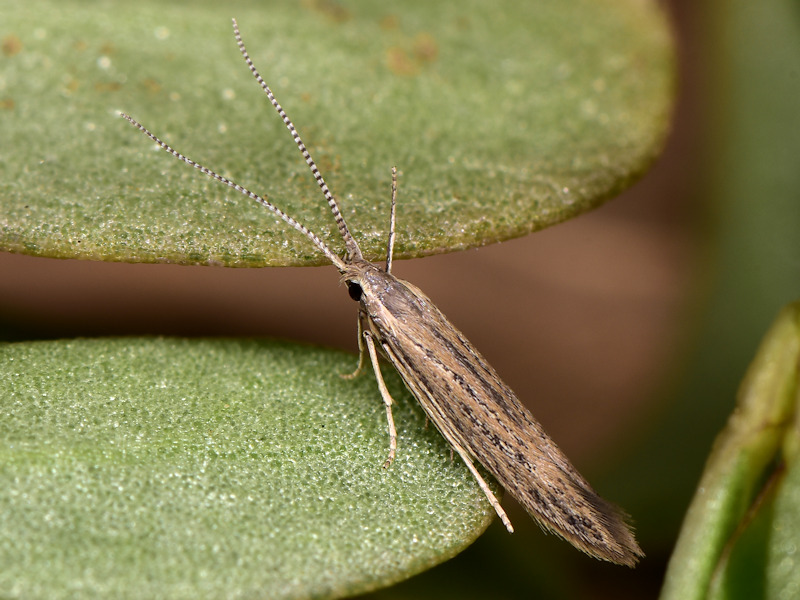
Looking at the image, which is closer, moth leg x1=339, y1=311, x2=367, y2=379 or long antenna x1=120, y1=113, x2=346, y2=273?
long antenna x1=120, y1=113, x2=346, y2=273

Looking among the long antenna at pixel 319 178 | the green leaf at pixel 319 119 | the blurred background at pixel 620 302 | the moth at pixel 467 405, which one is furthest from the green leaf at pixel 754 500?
the long antenna at pixel 319 178

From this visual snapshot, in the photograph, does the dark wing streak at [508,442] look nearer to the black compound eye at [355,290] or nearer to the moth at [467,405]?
the moth at [467,405]

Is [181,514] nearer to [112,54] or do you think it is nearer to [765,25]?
[112,54]

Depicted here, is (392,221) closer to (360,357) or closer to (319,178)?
(319,178)

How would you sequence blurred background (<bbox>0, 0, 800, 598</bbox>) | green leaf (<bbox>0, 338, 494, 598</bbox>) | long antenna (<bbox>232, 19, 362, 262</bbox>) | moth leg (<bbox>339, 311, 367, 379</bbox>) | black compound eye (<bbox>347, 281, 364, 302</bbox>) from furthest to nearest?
1. blurred background (<bbox>0, 0, 800, 598</bbox>)
2. black compound eye (<bbox>347, 281, 364, 302</bbox>)
3. moth leg (<bbox>339, 311, 367, 379</bbox>)
4. long antenna (<bbox>232, 19, 362, 262</bbox>)
5. green leaf (<bbox>0, 338, 494, 598</bbox>)

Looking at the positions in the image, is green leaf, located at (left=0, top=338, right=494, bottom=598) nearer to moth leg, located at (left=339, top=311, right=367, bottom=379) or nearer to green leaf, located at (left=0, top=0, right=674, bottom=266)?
moth leg, located at (left=339, top=311, right=367, bottom=379)

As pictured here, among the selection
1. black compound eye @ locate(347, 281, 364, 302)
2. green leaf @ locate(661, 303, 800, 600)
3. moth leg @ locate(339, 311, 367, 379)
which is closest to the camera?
green leaf @ locate(661, 303, 800, 600)

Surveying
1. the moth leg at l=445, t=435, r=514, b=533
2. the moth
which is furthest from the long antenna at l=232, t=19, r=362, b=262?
the moth leg at l=445, t=435, r=514, b=533
